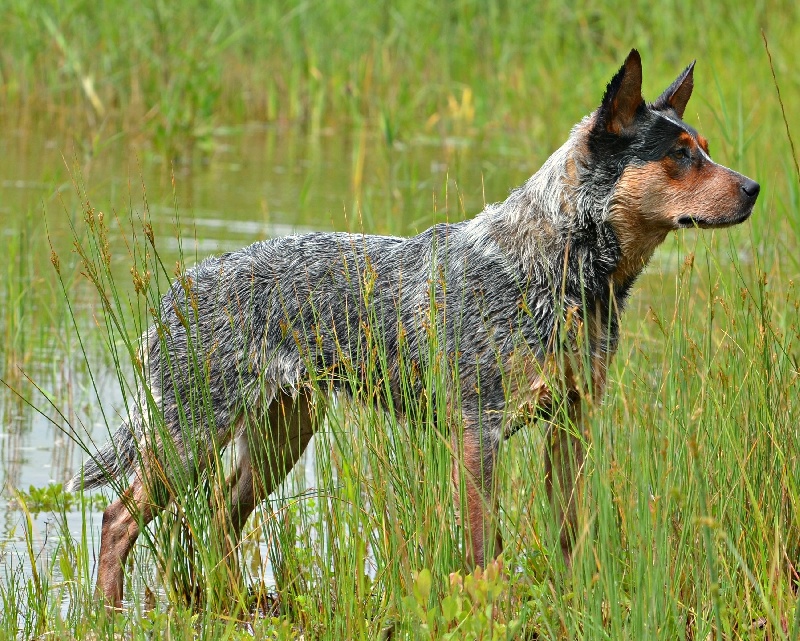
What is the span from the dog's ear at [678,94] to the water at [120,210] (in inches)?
32.8

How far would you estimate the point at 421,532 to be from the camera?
3.99 meters

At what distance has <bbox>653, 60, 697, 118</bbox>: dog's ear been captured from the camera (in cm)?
518

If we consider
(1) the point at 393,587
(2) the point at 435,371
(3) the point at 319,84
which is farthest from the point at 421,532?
(3) the point at 319,84

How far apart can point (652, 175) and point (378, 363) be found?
1.25 meters

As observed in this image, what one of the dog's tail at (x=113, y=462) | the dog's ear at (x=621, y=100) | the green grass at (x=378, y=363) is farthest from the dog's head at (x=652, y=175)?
the dog's tail at (x=113, y=462)

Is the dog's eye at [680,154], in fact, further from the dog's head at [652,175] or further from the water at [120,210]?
the water at [120,210]

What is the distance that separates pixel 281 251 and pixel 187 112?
8024mm

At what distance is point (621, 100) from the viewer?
4.84 meters

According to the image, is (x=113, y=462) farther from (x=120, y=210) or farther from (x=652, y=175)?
(x=120, y=210)

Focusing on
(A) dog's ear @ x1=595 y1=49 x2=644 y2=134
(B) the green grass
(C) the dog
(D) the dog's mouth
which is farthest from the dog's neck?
(B) the green grass

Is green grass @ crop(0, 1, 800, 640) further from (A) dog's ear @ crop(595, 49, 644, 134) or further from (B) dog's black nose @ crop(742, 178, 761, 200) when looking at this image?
(A) dog's ear @ crop(595, 49, 644, 134)

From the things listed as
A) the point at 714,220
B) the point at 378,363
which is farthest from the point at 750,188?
the point at 378,363

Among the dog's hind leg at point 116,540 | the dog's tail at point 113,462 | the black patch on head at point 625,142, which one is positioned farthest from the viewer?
the dog's tail at point 113,462

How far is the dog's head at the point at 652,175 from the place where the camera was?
4.84m
